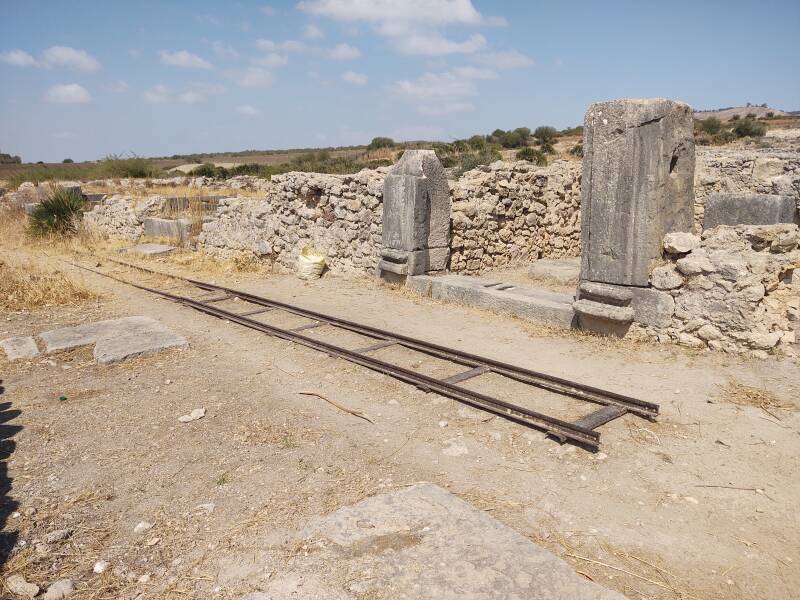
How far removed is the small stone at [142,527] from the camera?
3.09 meters

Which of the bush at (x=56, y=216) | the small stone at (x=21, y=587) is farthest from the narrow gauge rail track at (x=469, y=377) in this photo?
the bush at (x=56, y=216)

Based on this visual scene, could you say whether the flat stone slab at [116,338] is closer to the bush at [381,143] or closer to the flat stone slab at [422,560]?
the flat stone slab at [422,560]

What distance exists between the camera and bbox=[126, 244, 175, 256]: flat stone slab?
42.1ft

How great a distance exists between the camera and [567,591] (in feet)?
8.23

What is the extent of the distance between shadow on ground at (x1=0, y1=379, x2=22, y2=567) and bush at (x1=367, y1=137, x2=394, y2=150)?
3754cm

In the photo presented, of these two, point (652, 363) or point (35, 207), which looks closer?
point (652, 363)

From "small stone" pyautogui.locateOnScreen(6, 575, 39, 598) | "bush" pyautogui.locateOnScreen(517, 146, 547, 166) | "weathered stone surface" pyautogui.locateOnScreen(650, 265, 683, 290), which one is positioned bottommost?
"small stone" pyautogui.locateOnScreen(6, 575, 39, 598)

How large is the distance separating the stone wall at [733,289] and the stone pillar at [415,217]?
3854mm

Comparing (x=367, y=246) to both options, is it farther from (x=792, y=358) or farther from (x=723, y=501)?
(x=723, y=501)

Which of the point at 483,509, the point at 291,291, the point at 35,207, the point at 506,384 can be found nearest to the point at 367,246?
the point at 291,291

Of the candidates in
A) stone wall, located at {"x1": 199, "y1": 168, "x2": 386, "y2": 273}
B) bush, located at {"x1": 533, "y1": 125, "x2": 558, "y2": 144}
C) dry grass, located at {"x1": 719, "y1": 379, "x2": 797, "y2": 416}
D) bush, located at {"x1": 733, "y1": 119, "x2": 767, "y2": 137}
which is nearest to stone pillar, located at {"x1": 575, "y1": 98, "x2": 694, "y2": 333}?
dry grass, located at {"x1": 719, "y1": 379, "x2": 797, "y2": 416}

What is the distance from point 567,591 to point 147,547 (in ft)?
6.84

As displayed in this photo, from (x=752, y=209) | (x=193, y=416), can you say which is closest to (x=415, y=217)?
(x=752, y=209)

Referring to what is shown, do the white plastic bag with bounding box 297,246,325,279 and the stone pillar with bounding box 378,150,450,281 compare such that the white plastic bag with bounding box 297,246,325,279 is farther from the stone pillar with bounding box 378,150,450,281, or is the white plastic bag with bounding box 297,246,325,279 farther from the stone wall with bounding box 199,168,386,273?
the stone pillar with bounding box 378,150,450,281
